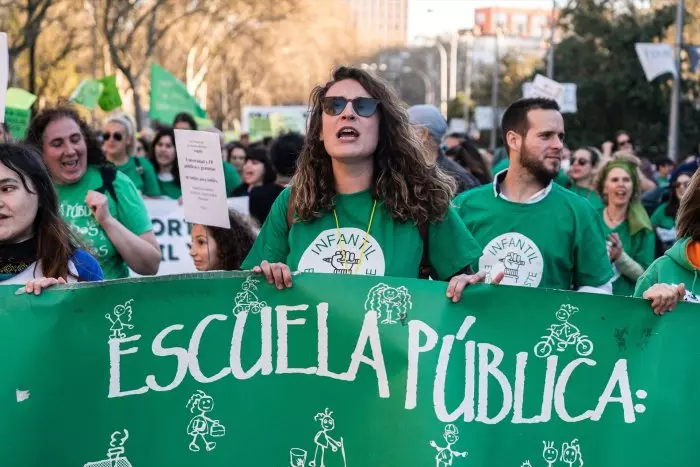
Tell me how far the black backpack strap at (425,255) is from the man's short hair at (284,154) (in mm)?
3615

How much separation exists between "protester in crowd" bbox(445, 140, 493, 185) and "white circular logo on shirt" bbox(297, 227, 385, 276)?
5252 millimetres

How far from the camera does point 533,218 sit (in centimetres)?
512

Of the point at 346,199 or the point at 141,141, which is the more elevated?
the point at 346,199

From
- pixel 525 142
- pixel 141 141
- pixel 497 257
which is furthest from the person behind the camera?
pixel 141 141

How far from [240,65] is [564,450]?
6868cm

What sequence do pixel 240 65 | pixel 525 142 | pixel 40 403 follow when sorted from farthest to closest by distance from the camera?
pixel 240 65 < pixel 525 142 < pixel 40 403

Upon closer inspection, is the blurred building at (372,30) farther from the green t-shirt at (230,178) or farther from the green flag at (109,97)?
the green t-shirt at (230,178)

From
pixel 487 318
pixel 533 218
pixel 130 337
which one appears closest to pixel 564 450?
pixel 487 318

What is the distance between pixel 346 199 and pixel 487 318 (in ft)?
2.18

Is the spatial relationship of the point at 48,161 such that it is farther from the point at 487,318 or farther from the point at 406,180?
the point at 487,318

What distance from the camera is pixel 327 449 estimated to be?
11.9 feet

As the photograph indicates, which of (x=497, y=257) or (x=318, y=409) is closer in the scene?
(x=318, y=409)

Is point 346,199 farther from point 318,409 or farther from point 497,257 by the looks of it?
point 497,257

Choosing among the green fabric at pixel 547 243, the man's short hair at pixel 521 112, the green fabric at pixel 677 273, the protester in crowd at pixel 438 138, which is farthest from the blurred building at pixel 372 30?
the green fabric at pixel 677 273
